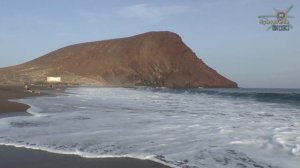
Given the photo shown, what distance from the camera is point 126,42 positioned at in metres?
103

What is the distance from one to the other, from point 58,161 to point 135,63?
293 ft

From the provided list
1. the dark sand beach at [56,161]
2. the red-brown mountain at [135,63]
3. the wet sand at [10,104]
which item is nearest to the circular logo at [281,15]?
the wet sand at [10,104]

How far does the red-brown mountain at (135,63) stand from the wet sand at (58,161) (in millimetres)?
76813

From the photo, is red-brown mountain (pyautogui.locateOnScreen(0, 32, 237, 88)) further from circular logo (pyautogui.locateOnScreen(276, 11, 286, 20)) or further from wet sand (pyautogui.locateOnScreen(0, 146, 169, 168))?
wet sand (pyautogui.locateOnScreen(0, 146, 169, 168))

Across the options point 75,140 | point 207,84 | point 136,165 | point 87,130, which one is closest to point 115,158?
point 136,165

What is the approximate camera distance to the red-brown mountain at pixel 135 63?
296 feet

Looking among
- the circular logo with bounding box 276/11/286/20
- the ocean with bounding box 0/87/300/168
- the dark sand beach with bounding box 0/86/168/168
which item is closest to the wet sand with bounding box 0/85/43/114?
the ocean with bounding box 0/87/300/168

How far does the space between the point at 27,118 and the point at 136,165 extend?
6.68 meters

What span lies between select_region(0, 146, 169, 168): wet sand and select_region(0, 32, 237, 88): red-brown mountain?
76.8 m

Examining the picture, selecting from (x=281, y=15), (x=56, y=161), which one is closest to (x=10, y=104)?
(x=56, y=161)

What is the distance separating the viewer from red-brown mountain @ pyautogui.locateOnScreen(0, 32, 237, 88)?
9025cm

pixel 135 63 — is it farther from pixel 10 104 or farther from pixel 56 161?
pixel 56 161

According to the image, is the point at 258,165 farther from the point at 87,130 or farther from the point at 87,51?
the point at 87,51

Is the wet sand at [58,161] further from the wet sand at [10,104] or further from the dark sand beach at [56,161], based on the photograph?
the wet sand at [10,104]
